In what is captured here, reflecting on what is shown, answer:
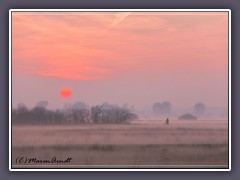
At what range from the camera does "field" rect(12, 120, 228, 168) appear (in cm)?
617

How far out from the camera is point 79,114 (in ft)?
20.4

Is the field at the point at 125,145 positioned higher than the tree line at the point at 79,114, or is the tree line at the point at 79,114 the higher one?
the tree line at the point at 79,114

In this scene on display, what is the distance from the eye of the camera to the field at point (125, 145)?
6172mm

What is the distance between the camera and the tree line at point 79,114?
20.3 feet

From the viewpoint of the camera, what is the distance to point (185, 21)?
6191mm

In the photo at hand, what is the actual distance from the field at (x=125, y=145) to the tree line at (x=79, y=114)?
45 mm

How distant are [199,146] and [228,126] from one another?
0.29 meters

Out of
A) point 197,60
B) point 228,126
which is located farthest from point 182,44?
point 228,126

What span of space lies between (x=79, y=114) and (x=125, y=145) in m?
0.46

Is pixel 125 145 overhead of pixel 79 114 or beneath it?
beneath

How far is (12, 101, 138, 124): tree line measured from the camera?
6.18 meters

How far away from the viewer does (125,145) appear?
6203mm

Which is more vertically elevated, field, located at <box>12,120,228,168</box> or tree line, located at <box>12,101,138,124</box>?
tree line, located at <box>12,101,138,124</box>

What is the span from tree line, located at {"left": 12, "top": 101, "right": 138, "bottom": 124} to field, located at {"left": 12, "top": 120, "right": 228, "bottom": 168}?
0.05 metres
